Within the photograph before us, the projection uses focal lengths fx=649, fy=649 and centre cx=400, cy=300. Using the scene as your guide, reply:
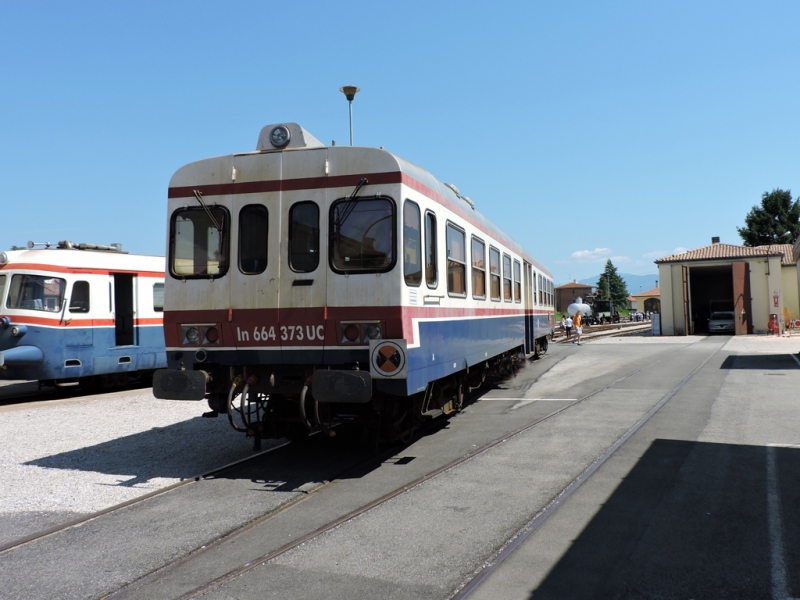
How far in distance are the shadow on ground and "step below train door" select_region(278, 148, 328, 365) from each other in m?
3.22

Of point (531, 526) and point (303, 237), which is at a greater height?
point (303, 237)

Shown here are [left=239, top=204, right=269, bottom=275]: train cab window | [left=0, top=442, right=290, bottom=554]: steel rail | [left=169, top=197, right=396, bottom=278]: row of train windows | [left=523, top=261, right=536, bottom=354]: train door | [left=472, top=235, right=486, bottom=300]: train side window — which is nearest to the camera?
[left=0, top=442, right=290, bottom=554]: steel rail

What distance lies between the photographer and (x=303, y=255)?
6.81 m

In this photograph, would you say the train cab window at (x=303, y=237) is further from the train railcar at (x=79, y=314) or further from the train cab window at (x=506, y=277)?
the train railcar at (x=79, y=314)

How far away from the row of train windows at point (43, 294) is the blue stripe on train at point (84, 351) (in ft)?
1.47

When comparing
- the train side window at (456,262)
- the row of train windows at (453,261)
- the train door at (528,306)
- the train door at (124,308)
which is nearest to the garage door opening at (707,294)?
the train door at (528,306)

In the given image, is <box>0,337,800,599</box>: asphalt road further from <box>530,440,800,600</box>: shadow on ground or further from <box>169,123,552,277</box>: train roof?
<box>169,123,552,277</box>: train roof

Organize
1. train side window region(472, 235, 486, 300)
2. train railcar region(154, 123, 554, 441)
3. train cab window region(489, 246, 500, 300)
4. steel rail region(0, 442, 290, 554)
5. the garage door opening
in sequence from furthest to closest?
the garage door opening → train cab window region(489, 246, 500, 300) → train side window region(472, 235, 486, 300) → train railcar region(154, 123, 554, 441) → steel rail region(0, 442, 290, 554)

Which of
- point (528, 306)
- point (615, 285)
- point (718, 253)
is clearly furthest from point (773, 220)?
point (528, 306)

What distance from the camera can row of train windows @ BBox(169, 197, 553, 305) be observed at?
657 centimetres

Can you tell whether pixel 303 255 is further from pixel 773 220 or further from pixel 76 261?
pixel 773 220

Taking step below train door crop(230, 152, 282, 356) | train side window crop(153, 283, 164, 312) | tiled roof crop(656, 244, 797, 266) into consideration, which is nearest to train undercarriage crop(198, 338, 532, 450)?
step below train door crop(230, 152, 282, 356)

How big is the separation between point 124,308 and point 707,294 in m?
44.9

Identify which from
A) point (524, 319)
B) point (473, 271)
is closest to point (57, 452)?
point (473, 271)
